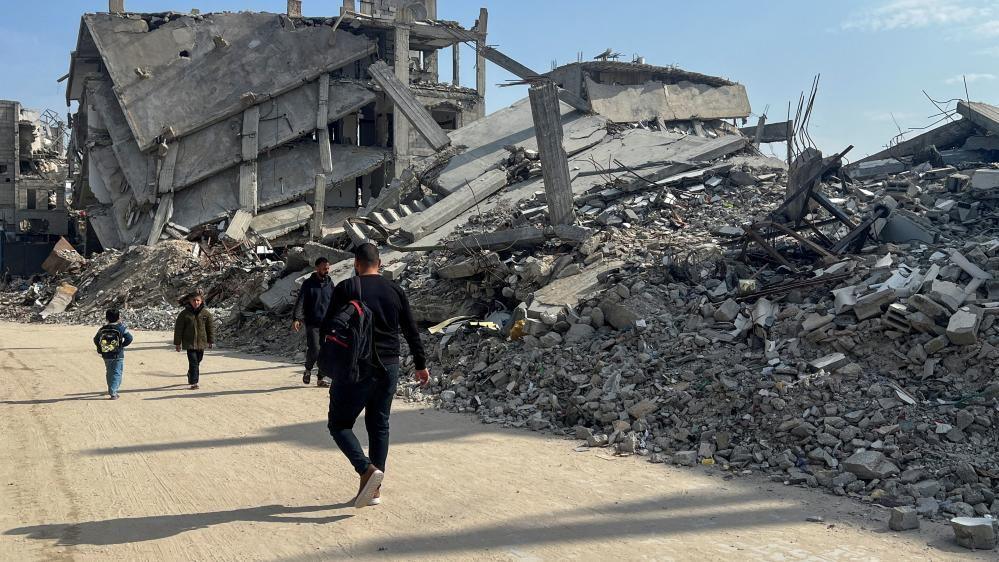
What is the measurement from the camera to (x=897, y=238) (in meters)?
9.16

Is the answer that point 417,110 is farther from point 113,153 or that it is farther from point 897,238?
point 897,238

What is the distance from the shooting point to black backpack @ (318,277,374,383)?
462 centimetres

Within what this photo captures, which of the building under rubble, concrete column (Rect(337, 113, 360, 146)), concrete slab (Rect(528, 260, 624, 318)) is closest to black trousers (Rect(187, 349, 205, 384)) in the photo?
concrete slab (Rect(528, 260, 624, 318))

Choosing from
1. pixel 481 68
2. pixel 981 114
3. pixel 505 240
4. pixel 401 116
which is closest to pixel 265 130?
pixel 401 116

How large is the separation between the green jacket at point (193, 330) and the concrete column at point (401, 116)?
1956 centimetres

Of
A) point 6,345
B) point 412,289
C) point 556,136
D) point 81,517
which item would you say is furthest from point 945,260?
point 6,345

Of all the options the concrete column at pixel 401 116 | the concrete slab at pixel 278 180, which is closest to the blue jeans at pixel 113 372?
the concrete slab at pixel 278 180

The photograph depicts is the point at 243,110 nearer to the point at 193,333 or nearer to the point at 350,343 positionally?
the point at 193,333

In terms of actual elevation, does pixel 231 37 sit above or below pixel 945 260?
above

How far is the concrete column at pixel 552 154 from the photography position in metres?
11.5

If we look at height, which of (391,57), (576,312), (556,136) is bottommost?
(576,312)

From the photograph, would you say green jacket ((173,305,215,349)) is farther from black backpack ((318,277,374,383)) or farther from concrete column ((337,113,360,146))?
concrete column ((337,113,360,146))

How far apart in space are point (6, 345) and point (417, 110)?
11.6 meters

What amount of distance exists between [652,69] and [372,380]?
20646 mm
